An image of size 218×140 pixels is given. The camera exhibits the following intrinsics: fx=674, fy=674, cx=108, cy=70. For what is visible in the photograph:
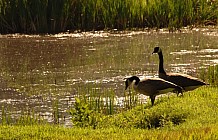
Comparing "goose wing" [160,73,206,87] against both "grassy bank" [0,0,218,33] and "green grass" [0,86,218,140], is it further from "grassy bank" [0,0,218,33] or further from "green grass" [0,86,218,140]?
"grassy bank" [0,0,218,33]

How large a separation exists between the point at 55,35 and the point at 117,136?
39.4 feet

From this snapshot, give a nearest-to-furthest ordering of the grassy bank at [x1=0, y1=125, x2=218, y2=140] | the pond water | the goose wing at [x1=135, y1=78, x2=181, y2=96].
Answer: the grassy bank at [x1=0, y1=125, x2=218, y2=140], the goose wing at [x1=135, y1=78, x2=181, y2=96], the pond water

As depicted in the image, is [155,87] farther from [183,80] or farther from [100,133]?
[100,133]

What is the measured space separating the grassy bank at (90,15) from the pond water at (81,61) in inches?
19.2

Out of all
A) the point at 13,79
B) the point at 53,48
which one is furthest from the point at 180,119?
the point at 53,48

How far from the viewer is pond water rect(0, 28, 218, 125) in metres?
13.2

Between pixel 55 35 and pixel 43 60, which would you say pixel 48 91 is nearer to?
pixel 43 60

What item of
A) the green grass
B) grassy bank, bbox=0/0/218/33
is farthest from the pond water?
the green grass

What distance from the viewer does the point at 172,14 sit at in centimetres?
2045

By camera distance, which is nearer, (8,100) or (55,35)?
(8,100)

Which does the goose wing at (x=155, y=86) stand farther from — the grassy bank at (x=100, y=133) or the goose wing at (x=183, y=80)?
the grassy bank at (x=100, y=133)

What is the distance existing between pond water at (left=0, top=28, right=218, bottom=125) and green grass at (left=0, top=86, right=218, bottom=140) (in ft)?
4.24

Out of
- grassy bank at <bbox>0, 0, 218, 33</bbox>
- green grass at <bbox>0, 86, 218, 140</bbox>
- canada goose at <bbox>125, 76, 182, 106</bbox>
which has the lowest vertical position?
green grass at <bbox>0, 86, 218, 140</bbox>

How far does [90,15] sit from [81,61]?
4197mm
